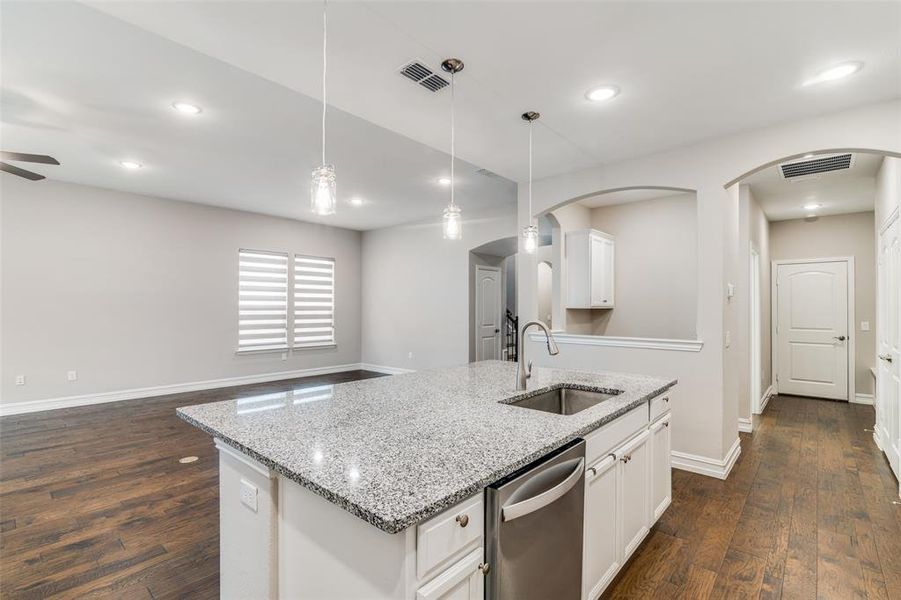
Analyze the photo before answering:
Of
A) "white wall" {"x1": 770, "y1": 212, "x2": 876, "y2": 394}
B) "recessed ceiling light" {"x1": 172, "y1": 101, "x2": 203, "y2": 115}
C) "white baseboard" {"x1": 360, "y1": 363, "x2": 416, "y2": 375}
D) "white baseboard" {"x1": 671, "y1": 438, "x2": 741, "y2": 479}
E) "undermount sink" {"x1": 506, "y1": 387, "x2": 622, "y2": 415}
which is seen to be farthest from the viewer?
"white baseboard" {"x1": 360, "y1": 363, "x2": 416, "y2": 375}

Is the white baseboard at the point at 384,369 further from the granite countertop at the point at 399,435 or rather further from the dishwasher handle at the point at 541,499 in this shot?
the dishwasher handle at the point at 541,499

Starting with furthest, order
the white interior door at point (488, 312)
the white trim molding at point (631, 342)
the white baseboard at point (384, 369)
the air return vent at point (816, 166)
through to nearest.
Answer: the white baseboard at point (384, 369) → the white interior door at point (488, 312) → the air return vent at point (816, 166) → the white trim molding at point (631, 342)

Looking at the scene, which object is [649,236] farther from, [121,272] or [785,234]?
[121,272]

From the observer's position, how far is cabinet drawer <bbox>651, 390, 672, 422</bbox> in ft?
7.83

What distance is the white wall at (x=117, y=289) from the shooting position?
5125 millimetres

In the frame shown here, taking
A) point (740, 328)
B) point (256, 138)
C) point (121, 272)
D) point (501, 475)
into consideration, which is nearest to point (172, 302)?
point (121, 272)

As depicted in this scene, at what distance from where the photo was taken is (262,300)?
7.14 metres

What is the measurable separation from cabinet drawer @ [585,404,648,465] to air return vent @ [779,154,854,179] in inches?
131

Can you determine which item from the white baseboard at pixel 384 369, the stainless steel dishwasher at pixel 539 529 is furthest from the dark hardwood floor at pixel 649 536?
the white baseboard at pixel 384 369

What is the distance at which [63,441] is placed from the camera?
162 inches

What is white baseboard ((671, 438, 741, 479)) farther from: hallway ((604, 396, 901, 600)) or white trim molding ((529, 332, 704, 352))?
white trim molding ((529, 332, 704, 352))

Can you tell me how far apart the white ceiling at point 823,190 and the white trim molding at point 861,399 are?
2525mm

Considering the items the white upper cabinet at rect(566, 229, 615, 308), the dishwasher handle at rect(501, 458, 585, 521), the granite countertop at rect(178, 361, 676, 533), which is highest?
the white upper cabinet at rect(566, 229, 615, 308)

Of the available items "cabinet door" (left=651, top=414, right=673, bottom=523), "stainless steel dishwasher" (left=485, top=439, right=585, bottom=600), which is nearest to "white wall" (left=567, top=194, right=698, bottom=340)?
"cabinet door" (left=651, top=414, right=673, bottom=523)
